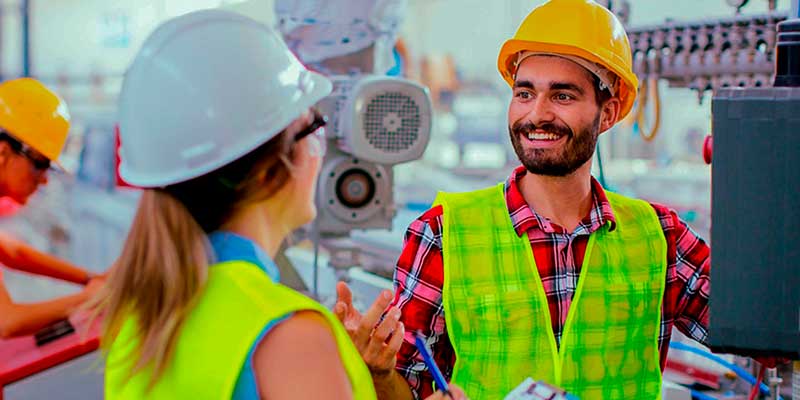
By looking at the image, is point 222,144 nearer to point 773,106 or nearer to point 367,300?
point 773,106

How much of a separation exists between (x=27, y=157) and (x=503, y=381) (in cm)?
163

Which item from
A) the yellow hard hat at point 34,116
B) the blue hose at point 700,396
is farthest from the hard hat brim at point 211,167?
the yellow hard hat at point 34,116

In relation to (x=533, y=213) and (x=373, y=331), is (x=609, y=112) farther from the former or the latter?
(x=373, y=331)

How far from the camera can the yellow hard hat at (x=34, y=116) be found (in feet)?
8.85

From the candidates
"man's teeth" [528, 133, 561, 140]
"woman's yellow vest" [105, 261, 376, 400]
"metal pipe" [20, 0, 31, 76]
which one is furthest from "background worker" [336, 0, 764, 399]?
"metal pipe" [20, 0, 31, 76]

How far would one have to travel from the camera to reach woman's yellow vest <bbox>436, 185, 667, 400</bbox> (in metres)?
1.61

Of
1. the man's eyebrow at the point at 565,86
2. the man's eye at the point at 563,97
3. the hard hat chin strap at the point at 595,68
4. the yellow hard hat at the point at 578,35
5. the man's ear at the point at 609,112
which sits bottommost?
the man's ear at the point at 609,112

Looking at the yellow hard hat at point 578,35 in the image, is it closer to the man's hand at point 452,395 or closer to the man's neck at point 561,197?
the man's neck at point 561,197

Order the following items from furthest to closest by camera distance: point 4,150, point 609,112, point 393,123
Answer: point 393,123 → point 4,150 → point 609,112

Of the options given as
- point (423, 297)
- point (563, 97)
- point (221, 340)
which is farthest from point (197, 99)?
point (563, 97)

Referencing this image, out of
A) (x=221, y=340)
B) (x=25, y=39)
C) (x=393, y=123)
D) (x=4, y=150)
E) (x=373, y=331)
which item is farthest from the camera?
(x=25, y=39)

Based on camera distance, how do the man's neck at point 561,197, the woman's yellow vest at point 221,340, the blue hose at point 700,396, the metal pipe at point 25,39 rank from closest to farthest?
1. the woman's yellow vest at point 221,340
2. the man's neck at point 561,197
3. the blue hose at point 700,396
4. the metal pipe at point 25,39

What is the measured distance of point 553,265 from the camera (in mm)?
1646

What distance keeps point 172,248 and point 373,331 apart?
0.33m
